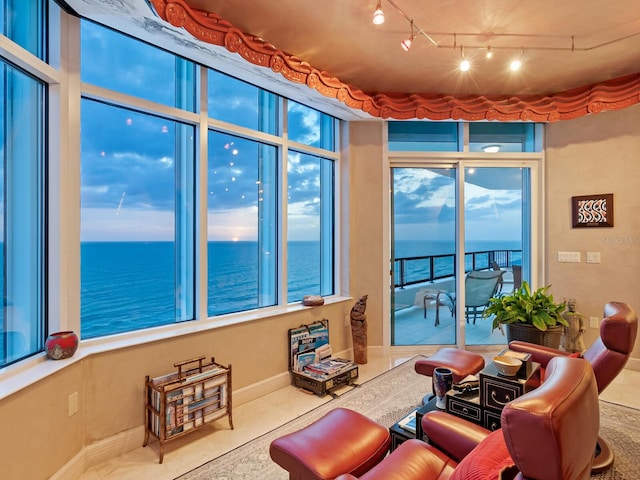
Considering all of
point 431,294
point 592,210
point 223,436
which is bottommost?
point 223,436

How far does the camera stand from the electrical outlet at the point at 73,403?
2111mm

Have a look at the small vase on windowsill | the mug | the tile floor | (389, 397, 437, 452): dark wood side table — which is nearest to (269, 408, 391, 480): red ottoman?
(389, 397, 437, 452): dark wood side table

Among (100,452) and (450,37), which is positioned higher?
(450,37)

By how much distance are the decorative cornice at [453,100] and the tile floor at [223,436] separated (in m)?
2.91

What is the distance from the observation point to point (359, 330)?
13.0 ft

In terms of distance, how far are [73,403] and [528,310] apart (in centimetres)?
424

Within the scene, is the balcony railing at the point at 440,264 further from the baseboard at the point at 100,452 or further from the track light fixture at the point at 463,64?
the baseboard at the point at 100,452

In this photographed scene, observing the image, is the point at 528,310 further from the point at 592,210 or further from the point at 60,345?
the point at 60,345

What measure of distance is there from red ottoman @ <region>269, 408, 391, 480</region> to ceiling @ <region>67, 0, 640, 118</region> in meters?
2.60

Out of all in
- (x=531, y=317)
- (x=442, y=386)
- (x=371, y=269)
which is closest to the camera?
(x=442, y=386)

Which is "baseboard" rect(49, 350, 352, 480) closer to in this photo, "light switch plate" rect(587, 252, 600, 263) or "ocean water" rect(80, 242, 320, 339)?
"ocean water" rect(80, 242, 320, 339)

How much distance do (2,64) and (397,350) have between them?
4.41m

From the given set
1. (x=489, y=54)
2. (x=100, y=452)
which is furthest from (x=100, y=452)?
Result: (x=489, y=54)

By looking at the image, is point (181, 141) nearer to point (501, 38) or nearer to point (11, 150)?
point (11, 150)
